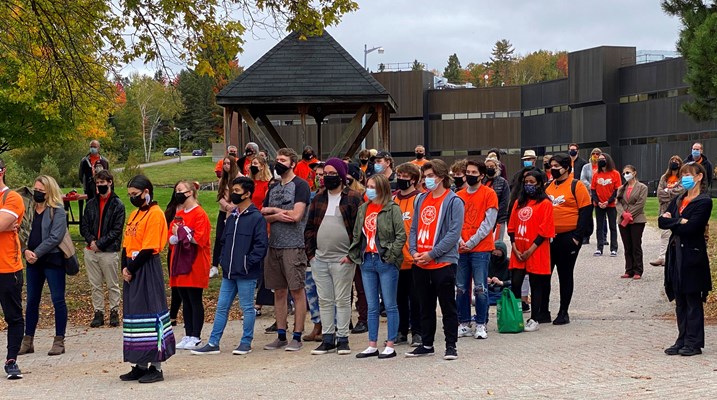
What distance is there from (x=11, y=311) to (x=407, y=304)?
4191mm

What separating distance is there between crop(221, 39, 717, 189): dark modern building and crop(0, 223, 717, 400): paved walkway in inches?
1506

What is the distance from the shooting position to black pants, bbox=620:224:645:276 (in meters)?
15.5

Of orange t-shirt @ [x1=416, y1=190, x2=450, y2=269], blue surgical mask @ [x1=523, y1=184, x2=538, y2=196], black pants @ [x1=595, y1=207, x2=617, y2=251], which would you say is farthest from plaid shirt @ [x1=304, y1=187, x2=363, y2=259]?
black pants @ [x1=595, y1=207, x2=617, y2=251]

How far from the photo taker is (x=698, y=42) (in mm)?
13109

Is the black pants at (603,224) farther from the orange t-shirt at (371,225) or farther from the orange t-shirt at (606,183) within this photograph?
the orange t-shirt at (371,225)

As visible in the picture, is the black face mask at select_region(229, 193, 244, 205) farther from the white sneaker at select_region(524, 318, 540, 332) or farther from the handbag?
the white sneaker at select_region(524, 318, 540, 332)

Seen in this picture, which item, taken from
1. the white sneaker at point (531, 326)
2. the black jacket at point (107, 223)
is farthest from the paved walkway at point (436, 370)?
the black jacket at point (107, 223)

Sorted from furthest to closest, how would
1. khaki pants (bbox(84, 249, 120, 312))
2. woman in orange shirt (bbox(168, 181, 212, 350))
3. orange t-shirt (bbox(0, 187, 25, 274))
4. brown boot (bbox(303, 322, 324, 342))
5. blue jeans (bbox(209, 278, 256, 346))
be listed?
khaki pants (bbox(84, 249, 120, 312)) < brown boot (bbox(303, 322, 324, 342)) < woman in orange shirt (bbox(168, 181, 212, 350)) < blue jeans (bbox(209, 278, 256, 346)) < orange t-shirt (bbox(0, 187, 25, 274))

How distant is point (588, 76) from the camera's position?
5409 centimetres

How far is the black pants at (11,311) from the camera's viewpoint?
30.0ft

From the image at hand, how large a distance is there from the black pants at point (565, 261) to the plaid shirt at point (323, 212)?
2.94 metres

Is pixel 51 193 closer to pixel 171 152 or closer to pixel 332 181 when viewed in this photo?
pixel 332 181

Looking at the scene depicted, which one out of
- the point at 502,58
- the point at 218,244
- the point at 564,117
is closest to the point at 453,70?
the point at 502,58

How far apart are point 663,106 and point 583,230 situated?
140 ft
